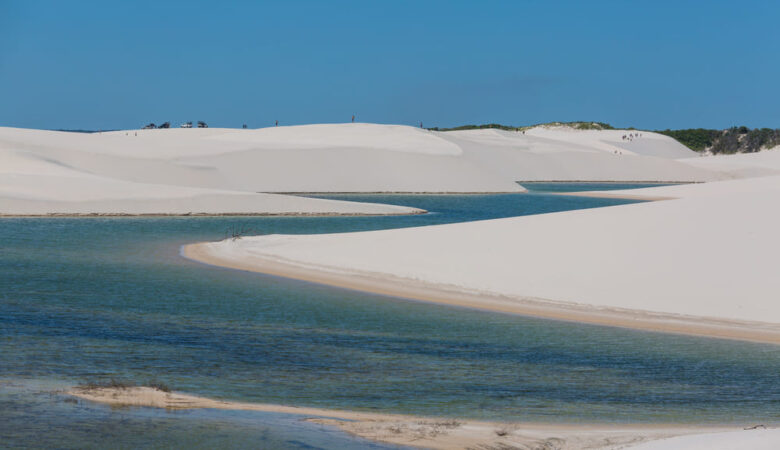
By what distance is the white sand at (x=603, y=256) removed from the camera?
2448 cm

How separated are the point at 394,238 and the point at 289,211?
24015 millimetres

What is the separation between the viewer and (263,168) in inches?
3260

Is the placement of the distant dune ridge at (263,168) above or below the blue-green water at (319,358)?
above

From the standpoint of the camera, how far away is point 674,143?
189125 millimetres

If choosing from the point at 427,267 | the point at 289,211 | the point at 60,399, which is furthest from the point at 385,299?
the point at 289,211

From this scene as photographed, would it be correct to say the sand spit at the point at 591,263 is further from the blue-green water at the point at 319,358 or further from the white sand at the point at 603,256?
the blue-green water at the point at 319,358

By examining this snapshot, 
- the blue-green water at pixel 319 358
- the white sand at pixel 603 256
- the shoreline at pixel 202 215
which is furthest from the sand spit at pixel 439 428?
the shoreline at pixel 202 215

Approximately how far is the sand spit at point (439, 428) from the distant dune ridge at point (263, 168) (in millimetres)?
38299

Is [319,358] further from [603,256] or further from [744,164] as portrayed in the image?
[744,164]

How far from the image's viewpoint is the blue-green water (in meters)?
14.1

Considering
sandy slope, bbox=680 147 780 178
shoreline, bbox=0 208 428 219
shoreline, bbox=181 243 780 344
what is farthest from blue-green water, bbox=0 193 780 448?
sandy slope, bbox=680 147 780 178

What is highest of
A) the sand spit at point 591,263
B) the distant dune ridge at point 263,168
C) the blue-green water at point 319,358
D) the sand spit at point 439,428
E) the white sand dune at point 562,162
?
the white sand dune at point 562,162

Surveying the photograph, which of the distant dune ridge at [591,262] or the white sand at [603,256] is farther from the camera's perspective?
the white sand at [603,256]

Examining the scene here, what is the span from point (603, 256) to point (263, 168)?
188 ft
